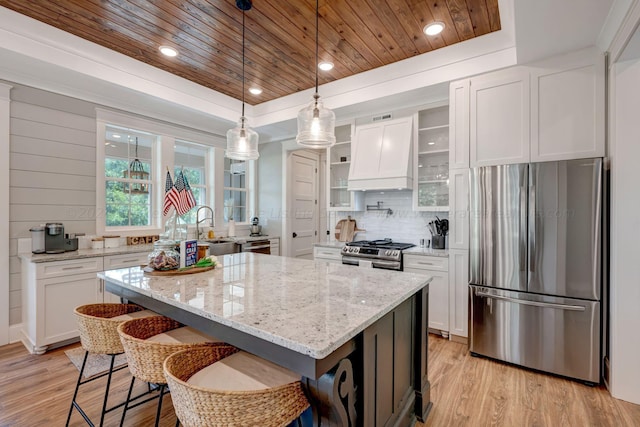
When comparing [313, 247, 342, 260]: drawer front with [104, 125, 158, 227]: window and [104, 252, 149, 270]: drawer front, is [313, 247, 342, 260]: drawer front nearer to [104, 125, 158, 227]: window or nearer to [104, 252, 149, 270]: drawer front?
→ [104, 252, 149, 270]: drawer front

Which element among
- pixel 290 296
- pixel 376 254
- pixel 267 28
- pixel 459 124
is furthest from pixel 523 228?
pixel 267 28

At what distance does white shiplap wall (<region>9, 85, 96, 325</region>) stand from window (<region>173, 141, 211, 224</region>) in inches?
46.7

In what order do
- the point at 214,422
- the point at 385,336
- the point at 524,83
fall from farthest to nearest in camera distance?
the point at 524,83 < the point at 385,336 < the point at 214,422

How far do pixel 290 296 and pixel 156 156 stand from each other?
3622mm

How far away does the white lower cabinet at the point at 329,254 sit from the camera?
396 cm

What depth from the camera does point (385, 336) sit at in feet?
5.02

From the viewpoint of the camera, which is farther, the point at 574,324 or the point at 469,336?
the point at 469,336

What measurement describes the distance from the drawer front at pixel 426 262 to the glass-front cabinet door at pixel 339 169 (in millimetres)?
1316

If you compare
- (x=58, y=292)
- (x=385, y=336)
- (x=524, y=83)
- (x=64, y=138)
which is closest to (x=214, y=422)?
(x=385, y=336)

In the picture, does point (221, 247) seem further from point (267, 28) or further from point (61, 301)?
point (267, 28)

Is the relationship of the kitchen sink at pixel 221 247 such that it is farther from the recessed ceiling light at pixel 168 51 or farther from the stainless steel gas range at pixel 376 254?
the recessed ceiling light at pixel 168 51

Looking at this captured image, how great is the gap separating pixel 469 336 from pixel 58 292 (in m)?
3.86

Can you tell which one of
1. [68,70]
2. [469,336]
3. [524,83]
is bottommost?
[469,336]

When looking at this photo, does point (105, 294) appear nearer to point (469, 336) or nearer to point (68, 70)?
point (68, 70)
